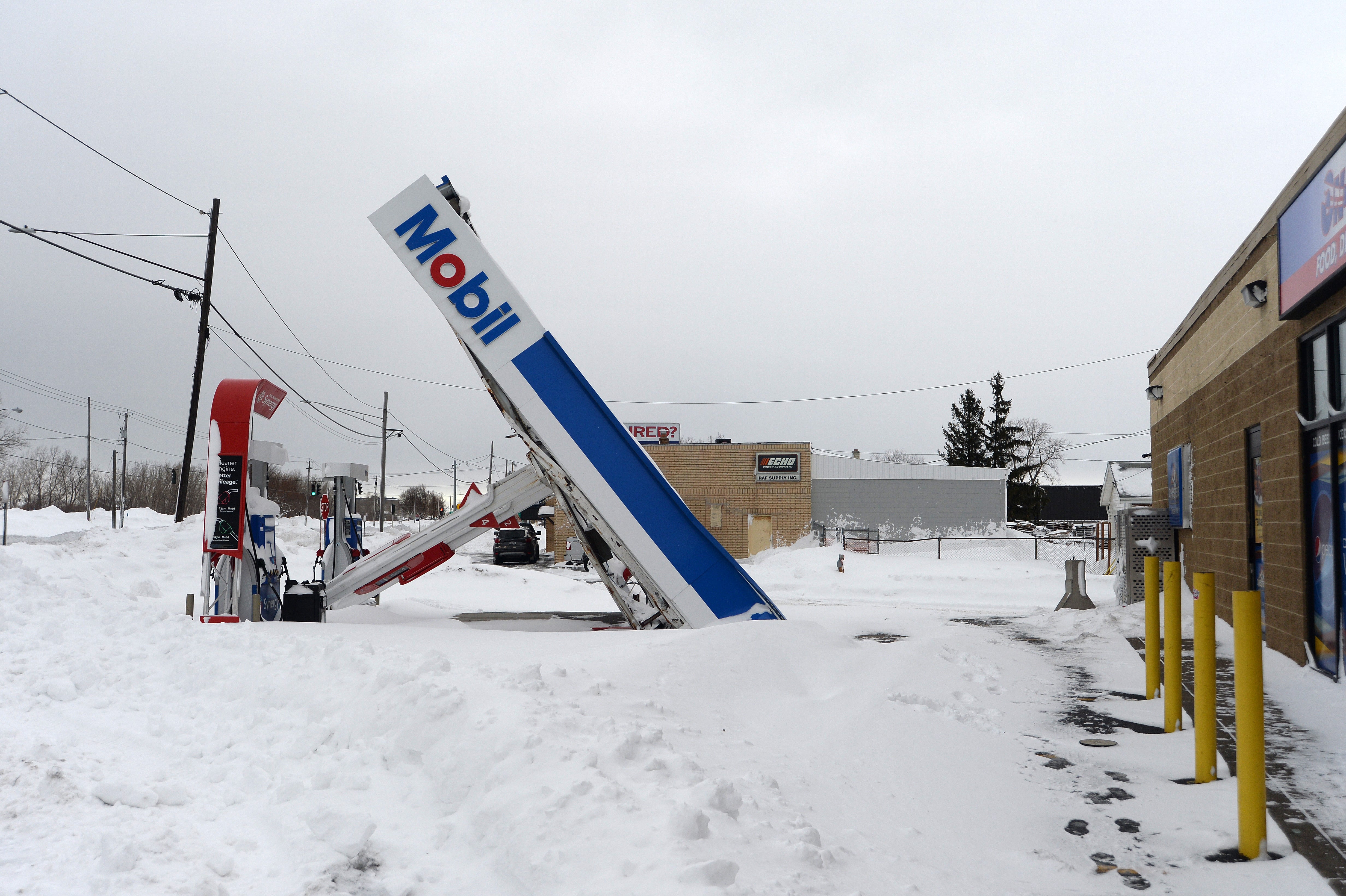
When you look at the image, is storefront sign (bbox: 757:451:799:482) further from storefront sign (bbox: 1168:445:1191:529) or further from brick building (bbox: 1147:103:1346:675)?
brick building (bbox: 1147:103:1346:675)

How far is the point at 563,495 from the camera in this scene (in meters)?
12.0

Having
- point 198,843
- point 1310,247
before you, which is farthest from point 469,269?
point 1310,247

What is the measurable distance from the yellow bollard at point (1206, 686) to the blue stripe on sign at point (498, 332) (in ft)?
24.3

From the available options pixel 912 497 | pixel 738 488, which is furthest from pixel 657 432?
pixel 912 497

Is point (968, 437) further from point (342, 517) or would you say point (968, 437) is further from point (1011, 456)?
point (342, 517)

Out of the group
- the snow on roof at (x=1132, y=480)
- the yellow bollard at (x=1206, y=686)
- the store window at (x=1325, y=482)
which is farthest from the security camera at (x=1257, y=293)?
the snow on roof at (x=1132, y=480)

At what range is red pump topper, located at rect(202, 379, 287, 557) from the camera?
10.1 m

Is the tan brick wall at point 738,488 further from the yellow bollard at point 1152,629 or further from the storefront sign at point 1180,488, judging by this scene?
the yellow bollard at point 1152,629

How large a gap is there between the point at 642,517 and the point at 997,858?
6174 mm

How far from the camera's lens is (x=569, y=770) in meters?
4.29

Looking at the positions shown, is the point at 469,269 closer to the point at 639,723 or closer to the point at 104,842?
the point at 639,723

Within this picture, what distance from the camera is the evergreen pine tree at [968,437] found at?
65125mm

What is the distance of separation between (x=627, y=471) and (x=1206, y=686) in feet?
20.3

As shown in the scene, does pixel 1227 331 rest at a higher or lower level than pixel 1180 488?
higher
